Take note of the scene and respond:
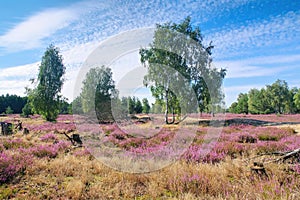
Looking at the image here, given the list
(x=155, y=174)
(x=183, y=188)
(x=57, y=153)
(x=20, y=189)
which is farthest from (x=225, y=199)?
(x=57, y=153)

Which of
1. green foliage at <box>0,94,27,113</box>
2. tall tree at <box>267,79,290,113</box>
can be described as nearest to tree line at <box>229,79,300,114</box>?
tall tree at <box>267,79,290,113</box>

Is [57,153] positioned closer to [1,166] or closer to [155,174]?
[1,166]

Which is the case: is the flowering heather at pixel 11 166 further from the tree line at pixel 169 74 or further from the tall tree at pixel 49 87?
the tall tree at pixel 49 87

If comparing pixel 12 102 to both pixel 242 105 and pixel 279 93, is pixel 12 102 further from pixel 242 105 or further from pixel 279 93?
pixel 279 93

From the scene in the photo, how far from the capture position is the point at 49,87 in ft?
102

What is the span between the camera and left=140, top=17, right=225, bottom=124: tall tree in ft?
83.6

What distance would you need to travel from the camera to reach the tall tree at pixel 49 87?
3012cm

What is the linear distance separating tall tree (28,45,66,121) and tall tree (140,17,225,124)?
14425 millimetres

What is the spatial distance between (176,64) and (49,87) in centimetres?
1971

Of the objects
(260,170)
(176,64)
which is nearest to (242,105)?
(176,64)

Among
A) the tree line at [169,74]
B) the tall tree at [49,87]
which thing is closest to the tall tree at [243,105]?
the tree line at [169,74]

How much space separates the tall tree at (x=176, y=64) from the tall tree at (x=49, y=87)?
1443 centimetres

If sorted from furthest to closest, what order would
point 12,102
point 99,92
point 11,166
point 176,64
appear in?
point 12,102 → point 99,92 → point 176,64 → point 11,166

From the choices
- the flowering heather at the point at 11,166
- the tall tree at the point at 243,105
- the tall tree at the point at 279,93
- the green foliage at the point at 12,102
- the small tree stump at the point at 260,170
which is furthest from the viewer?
the tall tree at the point at 243,105
